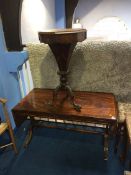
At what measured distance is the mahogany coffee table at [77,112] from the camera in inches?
55.0

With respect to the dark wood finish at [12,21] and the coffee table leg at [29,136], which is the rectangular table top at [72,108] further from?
the dark wood finish at [12,21]

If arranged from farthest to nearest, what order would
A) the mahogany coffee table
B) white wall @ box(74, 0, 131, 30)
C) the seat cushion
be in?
1. white wall @ box(74, 0, 131, 30)
2. the seat cushion
3. the mahogany coffee table

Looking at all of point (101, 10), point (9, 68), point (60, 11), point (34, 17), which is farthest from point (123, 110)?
point (101, 10)

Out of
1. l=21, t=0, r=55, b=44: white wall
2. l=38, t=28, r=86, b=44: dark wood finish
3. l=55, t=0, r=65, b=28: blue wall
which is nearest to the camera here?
l=38, t=28, r=86, b=44: dark wood finish

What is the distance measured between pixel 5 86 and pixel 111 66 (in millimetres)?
1126

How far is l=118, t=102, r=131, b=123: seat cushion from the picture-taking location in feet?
4.98

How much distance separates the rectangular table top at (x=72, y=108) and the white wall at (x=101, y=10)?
298 cm

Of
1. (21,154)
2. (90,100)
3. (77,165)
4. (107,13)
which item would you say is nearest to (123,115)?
(90,100)

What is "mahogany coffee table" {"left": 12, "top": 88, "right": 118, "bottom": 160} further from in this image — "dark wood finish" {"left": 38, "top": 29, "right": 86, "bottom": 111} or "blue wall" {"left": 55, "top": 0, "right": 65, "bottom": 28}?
"blue wall" {"left": 55, "top": 0, "right": 65, "bottom": 28}

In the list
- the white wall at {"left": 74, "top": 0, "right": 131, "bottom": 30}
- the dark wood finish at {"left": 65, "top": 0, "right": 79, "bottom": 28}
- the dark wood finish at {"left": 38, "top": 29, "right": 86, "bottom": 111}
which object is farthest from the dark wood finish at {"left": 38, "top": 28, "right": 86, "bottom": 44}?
the white wall at {"left": 74, "top": 0, "right": 131, "bottom": 30}

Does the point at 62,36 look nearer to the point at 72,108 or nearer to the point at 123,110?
the point at 72,108

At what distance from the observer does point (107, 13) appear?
409 cm

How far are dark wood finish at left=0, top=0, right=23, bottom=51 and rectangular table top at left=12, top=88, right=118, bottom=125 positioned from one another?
56 cm

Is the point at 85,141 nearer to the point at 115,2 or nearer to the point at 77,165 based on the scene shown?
the point at 77,165
